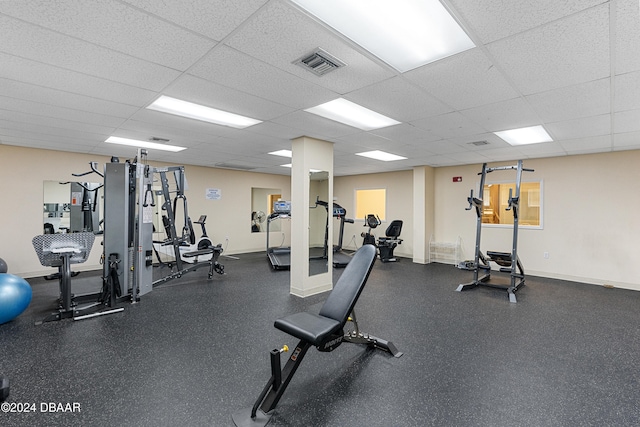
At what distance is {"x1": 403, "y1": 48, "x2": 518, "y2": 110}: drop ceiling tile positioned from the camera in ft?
6.93

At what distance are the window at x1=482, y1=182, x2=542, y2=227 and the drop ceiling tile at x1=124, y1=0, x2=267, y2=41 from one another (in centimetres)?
589

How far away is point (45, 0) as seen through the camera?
149 centimetres

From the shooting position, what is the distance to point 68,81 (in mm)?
2457

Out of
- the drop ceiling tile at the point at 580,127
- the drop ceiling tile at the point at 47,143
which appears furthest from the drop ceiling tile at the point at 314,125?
the drop ceiling tile at the point at 47,143

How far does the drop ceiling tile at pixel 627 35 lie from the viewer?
4.94 feet

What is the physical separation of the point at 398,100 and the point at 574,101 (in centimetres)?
166

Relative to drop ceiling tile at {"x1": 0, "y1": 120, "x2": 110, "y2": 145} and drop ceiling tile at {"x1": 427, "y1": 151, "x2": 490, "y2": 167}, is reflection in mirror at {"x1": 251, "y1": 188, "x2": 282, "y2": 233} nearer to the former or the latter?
drop ceiling tile at {"x1": 0, "y1": 120, "x2": 110, "y2": 145}

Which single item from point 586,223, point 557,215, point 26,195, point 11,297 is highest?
point 26,195

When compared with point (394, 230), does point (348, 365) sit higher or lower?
lower

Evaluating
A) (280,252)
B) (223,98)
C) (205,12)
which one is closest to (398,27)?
(205,12)

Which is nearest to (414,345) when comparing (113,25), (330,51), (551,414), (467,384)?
(467,384)

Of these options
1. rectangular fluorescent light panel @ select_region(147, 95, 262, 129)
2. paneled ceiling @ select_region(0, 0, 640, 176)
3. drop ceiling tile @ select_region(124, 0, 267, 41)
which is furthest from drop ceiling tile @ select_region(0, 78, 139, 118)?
drop ceiling tile @ select_region(124, 0, 267, 41)

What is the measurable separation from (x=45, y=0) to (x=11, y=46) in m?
0.75

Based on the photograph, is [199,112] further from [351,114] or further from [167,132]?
[351,114]
